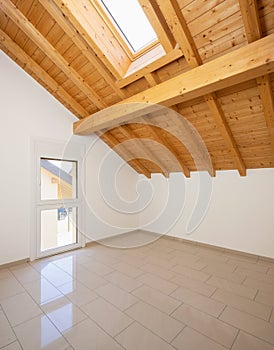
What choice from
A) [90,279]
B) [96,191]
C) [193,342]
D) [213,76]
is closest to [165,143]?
[213,76]

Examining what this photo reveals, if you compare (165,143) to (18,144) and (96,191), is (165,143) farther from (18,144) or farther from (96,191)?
(18,144)

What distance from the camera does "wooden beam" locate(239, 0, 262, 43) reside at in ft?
4.62

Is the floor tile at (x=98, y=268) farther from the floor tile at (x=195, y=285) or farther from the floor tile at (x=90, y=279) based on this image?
the floor tile at (x=195, y=285)

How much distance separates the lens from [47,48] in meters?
2.35

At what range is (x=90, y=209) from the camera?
3789 millimetres

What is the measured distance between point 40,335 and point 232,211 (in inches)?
118

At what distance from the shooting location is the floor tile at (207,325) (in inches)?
58.5

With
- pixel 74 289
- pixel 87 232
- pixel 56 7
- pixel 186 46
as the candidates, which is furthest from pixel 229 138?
pixel 87 232

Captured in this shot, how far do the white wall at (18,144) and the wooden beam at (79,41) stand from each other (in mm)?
1241

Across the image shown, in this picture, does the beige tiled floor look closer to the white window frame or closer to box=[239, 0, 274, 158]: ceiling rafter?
the white window frame

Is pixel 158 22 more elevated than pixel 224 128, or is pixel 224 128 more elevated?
pixel 158 22

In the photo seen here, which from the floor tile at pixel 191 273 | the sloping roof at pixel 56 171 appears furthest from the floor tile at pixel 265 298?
the sloping roof at pixel 56 171

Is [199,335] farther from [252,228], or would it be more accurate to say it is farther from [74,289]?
[252,228]

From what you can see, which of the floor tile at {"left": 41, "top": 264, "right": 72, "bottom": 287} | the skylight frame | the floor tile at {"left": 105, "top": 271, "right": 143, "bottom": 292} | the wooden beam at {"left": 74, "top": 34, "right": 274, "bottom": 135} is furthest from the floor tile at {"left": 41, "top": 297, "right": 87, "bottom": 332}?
the skylight frame
